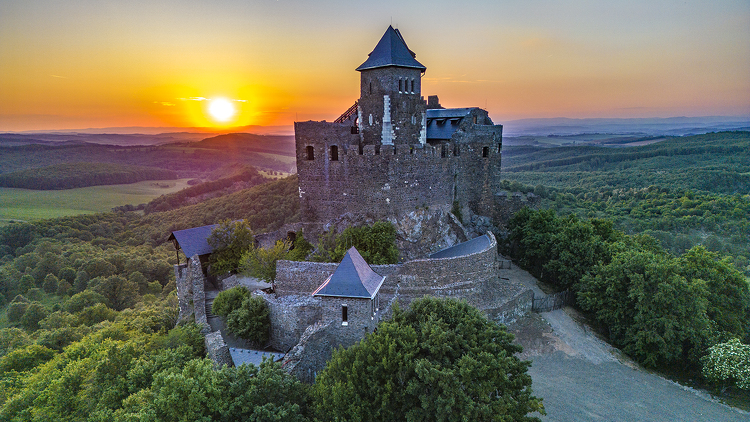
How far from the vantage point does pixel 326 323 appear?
53.1ft

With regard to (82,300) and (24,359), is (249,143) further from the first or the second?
(24,359)

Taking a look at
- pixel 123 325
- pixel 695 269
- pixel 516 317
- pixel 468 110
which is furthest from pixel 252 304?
pixel 695 269

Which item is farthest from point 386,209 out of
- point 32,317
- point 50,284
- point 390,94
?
point 50,284

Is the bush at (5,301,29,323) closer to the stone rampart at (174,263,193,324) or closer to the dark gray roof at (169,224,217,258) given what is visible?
the dark gray roof at (169,224,217,258)

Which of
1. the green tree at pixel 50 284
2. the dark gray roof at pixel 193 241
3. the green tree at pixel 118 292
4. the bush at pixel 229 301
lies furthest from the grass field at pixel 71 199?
the bush at pixel 229 301

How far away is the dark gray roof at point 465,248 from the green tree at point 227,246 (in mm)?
12159

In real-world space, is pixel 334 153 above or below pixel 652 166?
above

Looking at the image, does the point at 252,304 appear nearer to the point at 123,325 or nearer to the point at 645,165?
the point at 123,325

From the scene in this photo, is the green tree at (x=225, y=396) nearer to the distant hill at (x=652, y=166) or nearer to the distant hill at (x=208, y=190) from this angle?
the distant hill at (x=208, y=190)

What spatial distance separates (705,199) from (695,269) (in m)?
49.4

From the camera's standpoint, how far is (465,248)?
77.2 ft

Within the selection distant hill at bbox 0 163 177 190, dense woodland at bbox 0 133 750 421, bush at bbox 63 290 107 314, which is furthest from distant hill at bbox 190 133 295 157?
bush at bbox 63 290 107 314

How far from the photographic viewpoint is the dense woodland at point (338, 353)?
12.3 m

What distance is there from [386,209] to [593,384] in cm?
1402
